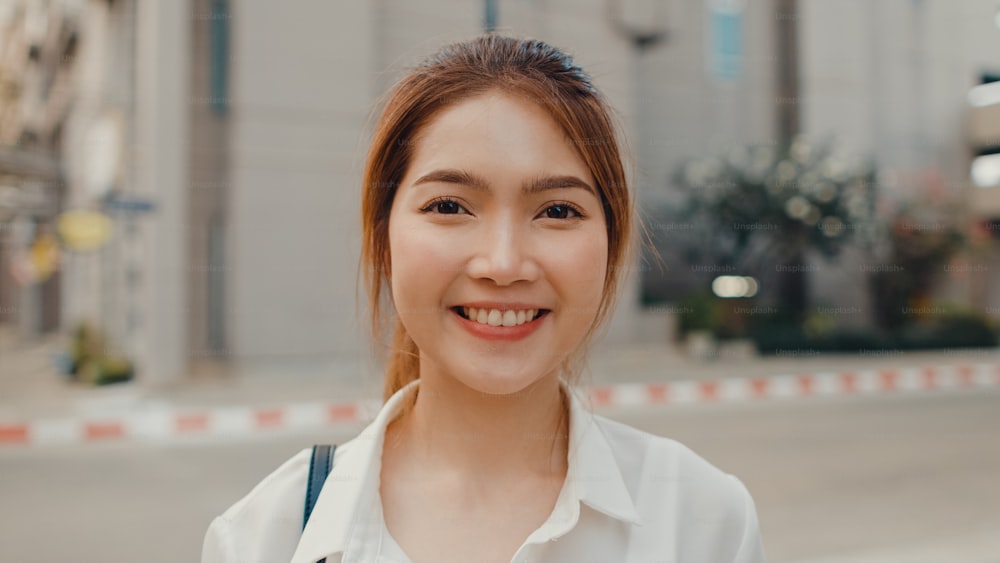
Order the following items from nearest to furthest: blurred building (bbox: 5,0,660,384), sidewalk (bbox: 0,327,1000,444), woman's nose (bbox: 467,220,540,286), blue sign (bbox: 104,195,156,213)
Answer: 1. woman's nose (bbox: 467,220,540,286)
2. sidewalk (bbox: 0,327,1000,444)
3. blue sign (bbox: 104,195,156,213)
4. blurred building (bbox: 5,0,660,384)

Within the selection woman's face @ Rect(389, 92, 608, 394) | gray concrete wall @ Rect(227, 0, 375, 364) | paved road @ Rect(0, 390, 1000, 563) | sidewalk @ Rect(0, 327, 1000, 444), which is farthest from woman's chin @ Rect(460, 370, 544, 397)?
gray concrete wall @ Rect(227, 0, 375, 364)

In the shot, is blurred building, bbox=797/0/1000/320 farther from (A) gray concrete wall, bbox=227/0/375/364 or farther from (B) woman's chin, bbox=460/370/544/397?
(B) woman's chin, bbox=460/370/544/397

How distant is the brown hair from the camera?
0.95 meters

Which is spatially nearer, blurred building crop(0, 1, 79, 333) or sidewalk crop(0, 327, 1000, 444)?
sidewalk crop(0, 327, 1000, 444)

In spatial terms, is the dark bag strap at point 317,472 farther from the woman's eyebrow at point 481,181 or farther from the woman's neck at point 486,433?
the woman's eyebrow at point 481,181

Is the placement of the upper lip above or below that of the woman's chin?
above

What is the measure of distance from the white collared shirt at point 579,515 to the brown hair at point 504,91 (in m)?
0.22

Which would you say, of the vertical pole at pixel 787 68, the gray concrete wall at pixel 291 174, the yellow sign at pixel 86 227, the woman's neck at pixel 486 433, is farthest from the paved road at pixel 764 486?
the vertical pole at pixel 787 68

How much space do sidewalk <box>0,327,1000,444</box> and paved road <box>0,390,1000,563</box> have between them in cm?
26

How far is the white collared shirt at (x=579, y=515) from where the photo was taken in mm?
942

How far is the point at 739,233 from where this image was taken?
15.4 metres

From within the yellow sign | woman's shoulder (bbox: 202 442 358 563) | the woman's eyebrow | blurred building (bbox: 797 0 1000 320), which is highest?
blurred building (bbox: 797 0 1000 320)

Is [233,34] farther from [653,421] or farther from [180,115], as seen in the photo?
[653,421]

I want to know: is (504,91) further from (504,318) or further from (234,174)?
(234,174)
